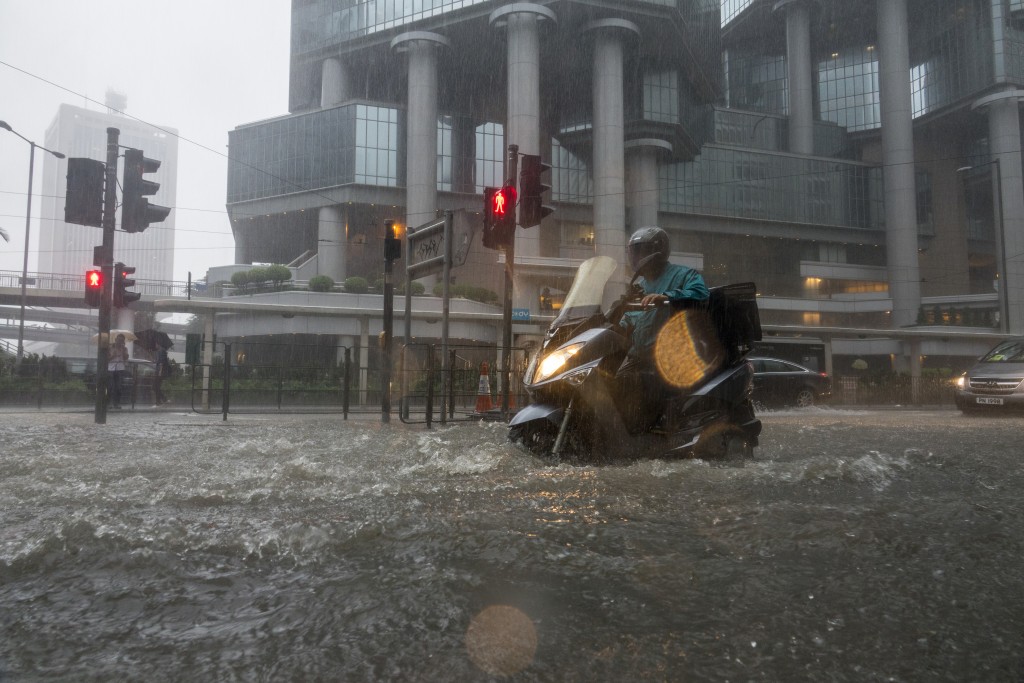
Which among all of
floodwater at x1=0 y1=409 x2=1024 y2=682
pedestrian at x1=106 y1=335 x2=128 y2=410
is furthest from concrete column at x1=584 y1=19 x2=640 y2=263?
floodwater at x1=0 y1=409 x2=1024 y2=682

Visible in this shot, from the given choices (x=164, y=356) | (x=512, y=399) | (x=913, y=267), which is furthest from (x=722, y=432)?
(x=913, y=267)

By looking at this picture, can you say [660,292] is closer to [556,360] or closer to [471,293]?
[556,360]

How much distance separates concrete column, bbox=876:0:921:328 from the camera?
165 ft

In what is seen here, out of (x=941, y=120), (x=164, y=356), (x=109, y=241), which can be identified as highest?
(x=941, y=120)

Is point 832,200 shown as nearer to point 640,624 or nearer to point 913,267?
point 913,267

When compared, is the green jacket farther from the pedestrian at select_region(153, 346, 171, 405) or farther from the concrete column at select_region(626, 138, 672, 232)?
the concrete column at select_region(626, 138, 672, 232)

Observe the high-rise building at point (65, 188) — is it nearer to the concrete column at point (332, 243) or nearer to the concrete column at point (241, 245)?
the concrete column at point (241, 245)

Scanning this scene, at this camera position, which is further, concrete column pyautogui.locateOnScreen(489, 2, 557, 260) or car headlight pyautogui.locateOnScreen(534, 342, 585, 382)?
concrete column pyautogui.locateOnScreen(489, 2, 557, 260)

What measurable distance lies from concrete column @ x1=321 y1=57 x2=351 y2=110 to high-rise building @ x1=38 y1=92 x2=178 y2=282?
999cm

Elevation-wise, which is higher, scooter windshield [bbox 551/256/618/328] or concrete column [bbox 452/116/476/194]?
concrete column [bbox 452/116/476/194]

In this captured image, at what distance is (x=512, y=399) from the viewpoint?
10805 mm

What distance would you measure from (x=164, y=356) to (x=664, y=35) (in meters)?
37.0

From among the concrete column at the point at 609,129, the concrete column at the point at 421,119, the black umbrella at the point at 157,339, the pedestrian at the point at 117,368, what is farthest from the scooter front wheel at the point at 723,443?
the concrete column at the point at 421,119

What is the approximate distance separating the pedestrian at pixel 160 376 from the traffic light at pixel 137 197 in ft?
22.9
